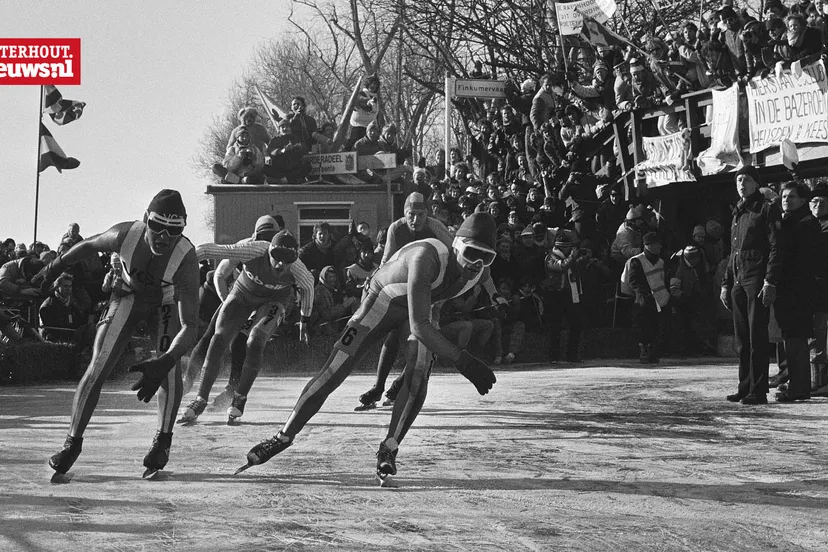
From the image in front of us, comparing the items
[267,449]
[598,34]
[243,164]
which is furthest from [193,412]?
[598,34]

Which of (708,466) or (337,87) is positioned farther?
(337,87)

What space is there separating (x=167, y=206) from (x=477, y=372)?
2.23 metres

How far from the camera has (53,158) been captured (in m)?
24.5

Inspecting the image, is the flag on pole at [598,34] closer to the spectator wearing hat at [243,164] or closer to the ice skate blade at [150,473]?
the spectator wearing hat at [243,164]

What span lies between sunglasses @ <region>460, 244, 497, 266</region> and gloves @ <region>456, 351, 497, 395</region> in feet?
1.99

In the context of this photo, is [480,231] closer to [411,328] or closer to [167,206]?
[411,328]

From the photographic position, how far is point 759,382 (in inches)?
468

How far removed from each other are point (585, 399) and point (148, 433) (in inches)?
186

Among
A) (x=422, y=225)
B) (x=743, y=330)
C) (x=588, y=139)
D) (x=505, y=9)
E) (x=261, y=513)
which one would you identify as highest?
(x=505, y=9)

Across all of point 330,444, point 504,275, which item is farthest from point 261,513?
point 504,275

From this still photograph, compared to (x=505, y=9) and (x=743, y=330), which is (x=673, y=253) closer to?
(x=743, y=330)

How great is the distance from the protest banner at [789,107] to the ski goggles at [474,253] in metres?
8.99

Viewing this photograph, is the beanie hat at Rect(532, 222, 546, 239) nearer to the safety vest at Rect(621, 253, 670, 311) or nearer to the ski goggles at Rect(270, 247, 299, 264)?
the safety vest at Rect(621, 253, 670, 311)

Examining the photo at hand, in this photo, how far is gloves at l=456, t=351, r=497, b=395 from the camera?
7.55 m
